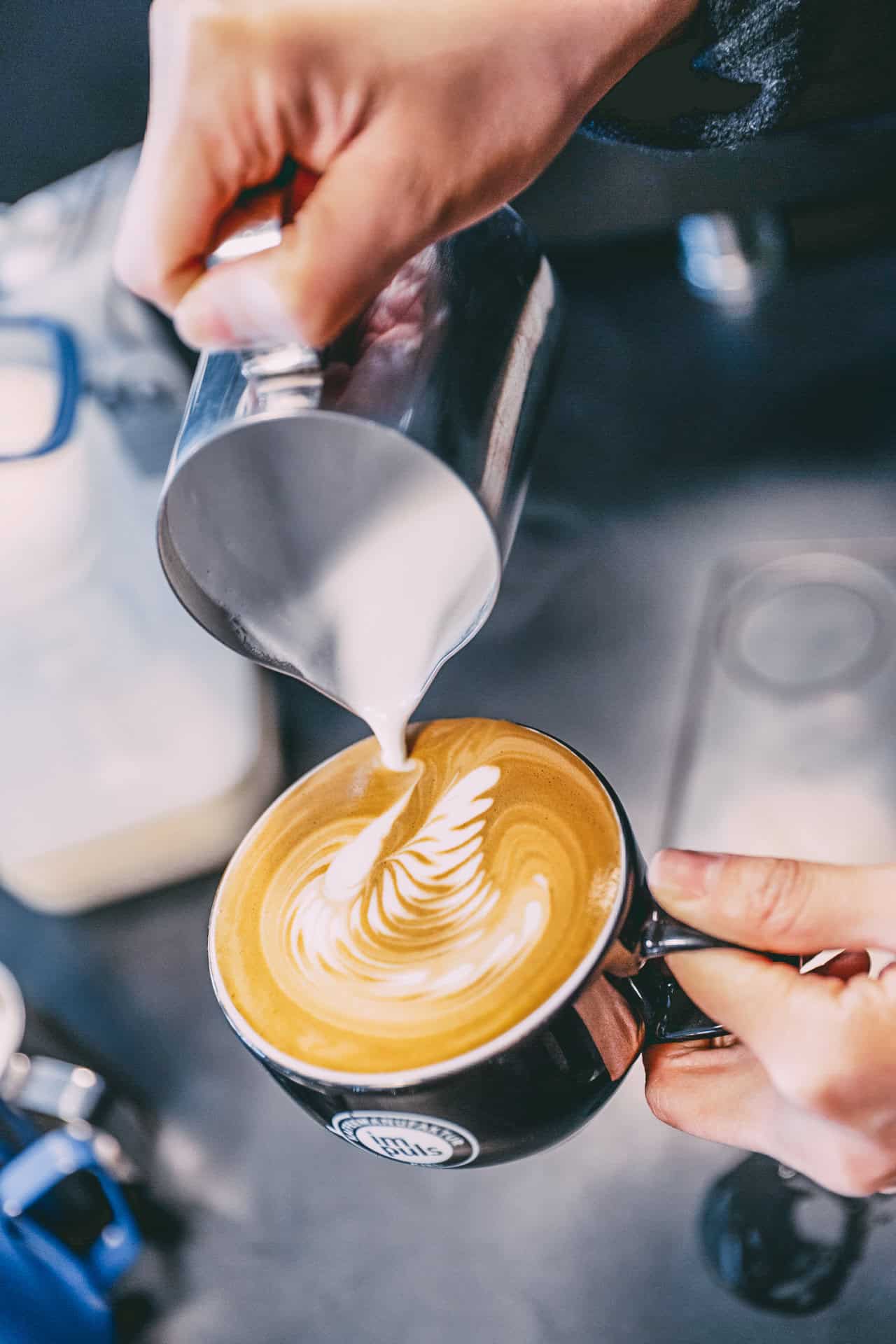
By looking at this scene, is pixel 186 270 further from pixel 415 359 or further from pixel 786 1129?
pixel 786 1129

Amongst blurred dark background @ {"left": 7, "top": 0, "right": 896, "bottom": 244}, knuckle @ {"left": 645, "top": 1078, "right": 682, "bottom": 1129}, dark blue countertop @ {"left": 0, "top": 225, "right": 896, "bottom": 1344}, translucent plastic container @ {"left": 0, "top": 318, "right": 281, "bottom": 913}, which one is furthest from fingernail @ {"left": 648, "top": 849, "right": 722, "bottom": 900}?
blurred dark background @ {"left": 7, "top": 0, "right": 896, "bottom": 244}

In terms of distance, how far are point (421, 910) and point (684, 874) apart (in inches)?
5.7

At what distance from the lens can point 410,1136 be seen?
0.59 metres

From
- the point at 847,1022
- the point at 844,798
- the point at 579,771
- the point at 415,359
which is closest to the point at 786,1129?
the point at 847,1022

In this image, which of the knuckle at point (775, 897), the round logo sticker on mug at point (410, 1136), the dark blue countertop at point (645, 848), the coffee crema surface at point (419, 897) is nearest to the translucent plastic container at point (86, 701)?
the dark blue countertop at point (645, 848)

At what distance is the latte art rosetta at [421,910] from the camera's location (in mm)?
613

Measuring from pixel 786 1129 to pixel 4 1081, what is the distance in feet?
1.58

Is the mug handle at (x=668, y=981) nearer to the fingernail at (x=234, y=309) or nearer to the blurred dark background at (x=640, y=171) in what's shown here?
the fingernail at (x=234, y=309)

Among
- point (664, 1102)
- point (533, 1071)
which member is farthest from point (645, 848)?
point (533, 1071)

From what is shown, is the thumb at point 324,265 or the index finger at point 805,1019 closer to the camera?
the thumb at point 324,265

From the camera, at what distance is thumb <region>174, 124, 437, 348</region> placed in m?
0.45

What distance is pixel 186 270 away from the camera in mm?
480

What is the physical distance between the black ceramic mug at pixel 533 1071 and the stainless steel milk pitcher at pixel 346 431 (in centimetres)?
17

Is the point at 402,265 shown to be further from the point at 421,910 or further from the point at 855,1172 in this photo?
the point at 855,1172
